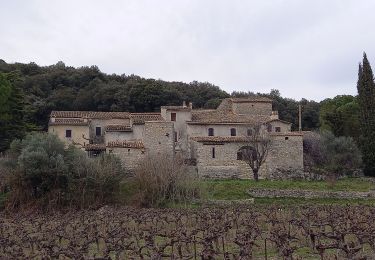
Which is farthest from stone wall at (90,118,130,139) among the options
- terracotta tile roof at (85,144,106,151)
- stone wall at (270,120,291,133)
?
stone wall at (270,120,291,133)

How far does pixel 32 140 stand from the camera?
119 feet

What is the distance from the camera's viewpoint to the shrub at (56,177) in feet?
116

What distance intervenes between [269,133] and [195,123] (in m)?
6.22

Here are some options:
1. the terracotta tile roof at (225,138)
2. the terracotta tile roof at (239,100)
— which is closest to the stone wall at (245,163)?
the terracotta tile roof at (225,138)

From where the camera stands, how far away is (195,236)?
20.8 metres

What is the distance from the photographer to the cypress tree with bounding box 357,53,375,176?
46.2 m

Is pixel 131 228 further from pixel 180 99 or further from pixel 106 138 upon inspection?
pixel 180 99

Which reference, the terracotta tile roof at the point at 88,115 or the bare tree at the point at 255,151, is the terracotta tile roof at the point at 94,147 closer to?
the terracotta tile roof at the point at 88,115

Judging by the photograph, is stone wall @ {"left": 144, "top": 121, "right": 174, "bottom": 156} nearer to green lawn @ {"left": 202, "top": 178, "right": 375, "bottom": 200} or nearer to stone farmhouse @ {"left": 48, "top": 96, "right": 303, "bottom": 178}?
stone farmhouse @ {"left": 48, "top": 96, "right": 303, "bottom": 178}

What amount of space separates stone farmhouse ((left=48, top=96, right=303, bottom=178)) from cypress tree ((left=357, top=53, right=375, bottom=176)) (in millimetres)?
5832

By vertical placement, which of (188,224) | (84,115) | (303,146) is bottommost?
(188,224)

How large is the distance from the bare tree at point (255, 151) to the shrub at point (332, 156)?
14.5ft

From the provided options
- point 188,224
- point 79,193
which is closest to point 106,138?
point 79,193

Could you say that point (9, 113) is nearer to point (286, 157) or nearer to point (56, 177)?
point (56, 177)
